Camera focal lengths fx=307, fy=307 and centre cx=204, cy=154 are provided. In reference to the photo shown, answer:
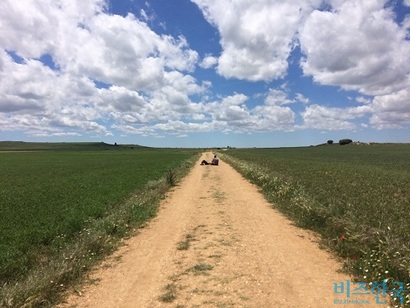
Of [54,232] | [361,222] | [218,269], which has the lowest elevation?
[54,232]

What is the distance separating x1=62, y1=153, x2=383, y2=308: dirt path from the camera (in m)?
6.42

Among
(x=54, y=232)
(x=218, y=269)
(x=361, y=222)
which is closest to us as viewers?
(x=218, y=269)

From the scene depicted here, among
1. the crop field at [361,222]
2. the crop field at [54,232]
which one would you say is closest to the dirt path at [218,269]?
→ the crop field at [361,222]

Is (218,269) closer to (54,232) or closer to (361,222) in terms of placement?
(361,222)

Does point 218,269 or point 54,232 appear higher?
point 218,269

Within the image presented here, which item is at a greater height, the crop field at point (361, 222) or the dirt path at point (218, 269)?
the crop field at point (361, 222)

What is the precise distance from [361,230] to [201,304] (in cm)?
598

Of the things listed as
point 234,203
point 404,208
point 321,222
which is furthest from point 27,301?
point 404,208

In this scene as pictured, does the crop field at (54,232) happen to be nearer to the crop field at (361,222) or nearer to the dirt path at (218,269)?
the dirt path at (218,269)

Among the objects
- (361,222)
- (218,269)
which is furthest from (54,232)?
(361,222)

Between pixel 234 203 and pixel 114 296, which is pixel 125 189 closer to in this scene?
pixel 234 203

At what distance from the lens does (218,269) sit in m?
7.80

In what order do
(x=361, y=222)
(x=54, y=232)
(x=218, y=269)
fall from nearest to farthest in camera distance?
1. (x=218, y=269)
2. (x=361, y=222)
3. (x=54, y=232)

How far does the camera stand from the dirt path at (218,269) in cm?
642
